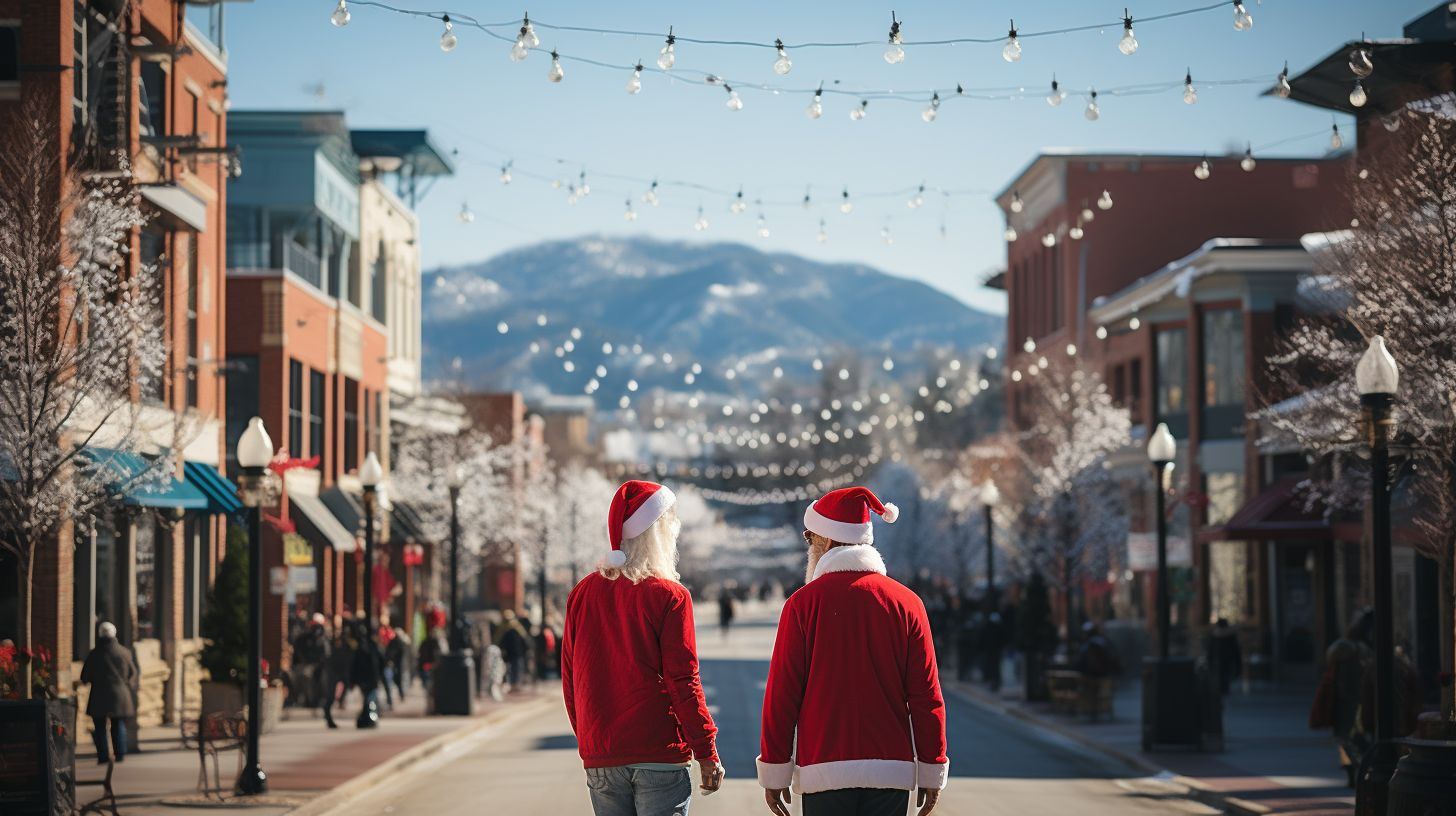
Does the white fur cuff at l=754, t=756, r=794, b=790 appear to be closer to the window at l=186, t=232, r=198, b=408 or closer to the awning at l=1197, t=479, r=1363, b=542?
the window at l=186, t=232, r=198, b=408

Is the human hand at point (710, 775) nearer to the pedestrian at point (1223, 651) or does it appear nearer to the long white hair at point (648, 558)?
the long white hair at point (648, 558)

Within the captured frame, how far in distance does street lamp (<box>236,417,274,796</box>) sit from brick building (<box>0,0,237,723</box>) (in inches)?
79.3

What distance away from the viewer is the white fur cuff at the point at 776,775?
23.0 ft

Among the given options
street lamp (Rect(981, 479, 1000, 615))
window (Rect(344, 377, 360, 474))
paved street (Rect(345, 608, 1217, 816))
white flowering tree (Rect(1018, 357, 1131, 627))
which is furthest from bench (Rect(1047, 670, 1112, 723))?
window (Rect(344, 377, 360, 474))

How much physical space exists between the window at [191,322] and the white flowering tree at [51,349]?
29.3ft

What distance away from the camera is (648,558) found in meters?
7.23

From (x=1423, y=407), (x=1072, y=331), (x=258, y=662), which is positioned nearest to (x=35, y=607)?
(x=258, y=662)

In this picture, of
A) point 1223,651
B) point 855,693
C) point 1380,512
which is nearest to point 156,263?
point 1380,512

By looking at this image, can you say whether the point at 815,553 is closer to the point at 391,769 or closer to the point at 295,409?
the point at 391,769

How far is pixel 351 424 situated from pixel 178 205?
18259mm

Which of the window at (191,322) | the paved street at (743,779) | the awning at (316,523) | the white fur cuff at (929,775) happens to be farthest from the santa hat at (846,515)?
the awning at (316,523)

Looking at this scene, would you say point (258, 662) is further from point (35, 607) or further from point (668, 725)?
point (668, 725)

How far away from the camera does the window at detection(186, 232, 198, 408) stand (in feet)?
92.7

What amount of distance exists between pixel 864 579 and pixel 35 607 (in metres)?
17.4
